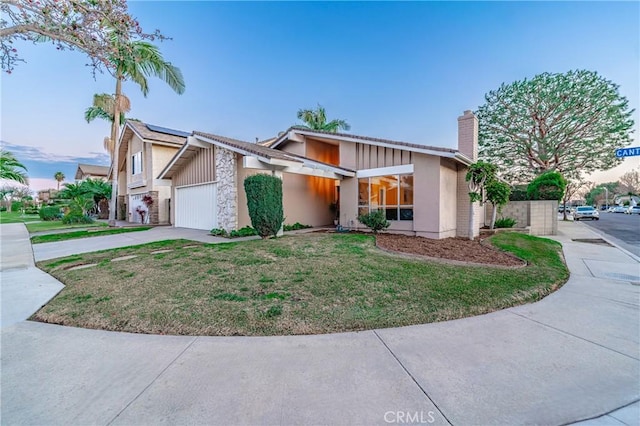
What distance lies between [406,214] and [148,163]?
56.2 ft

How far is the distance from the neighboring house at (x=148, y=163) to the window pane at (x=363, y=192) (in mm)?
11250

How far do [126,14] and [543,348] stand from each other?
7910 mm

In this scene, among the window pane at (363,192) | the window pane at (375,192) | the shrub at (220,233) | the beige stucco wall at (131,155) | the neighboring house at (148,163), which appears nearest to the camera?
the shrub at (220,233)

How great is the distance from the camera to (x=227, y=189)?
1146cm

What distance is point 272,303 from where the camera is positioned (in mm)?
4047

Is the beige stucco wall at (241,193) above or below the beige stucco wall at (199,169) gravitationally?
below

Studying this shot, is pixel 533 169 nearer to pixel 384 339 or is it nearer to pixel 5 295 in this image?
pixel 384 339

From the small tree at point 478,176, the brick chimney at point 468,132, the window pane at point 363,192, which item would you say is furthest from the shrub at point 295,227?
the brick chimney at point 468,132

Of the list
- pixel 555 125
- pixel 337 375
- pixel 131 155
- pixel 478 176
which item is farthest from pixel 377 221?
pixel 555 125

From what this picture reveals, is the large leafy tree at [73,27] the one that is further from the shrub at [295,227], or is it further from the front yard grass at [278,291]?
the shrub at [295,227]

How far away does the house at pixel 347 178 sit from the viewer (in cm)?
1029

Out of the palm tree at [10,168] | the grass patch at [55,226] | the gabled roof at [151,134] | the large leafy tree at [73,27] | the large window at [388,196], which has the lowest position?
the grass patch at [55,226]

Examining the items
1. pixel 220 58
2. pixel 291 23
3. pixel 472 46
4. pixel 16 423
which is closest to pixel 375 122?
pixel 472 46

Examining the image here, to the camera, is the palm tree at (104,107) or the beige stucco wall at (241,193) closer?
the beige stucco wall at (241,193)
